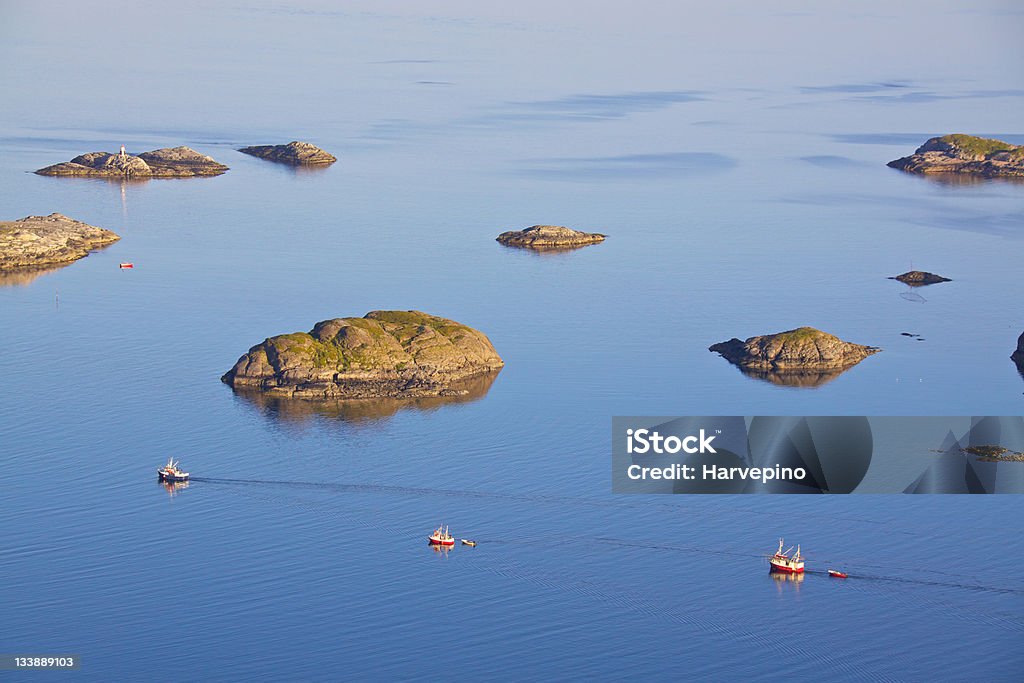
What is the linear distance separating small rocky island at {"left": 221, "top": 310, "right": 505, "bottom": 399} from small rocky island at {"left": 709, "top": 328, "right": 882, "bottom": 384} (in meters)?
31.9

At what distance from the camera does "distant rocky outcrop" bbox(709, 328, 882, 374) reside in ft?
607

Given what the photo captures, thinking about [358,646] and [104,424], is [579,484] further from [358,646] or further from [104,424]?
[104,424]

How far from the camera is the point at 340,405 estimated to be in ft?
550

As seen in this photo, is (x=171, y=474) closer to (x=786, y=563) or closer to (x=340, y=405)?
(x=340, y=405)

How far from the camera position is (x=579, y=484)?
147 metres

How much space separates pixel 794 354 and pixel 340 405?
172 ft

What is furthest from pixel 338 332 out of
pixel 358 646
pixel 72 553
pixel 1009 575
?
pixel 1009 575

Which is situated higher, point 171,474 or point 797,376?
point 797,376

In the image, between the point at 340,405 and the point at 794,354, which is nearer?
the point at 340,405
